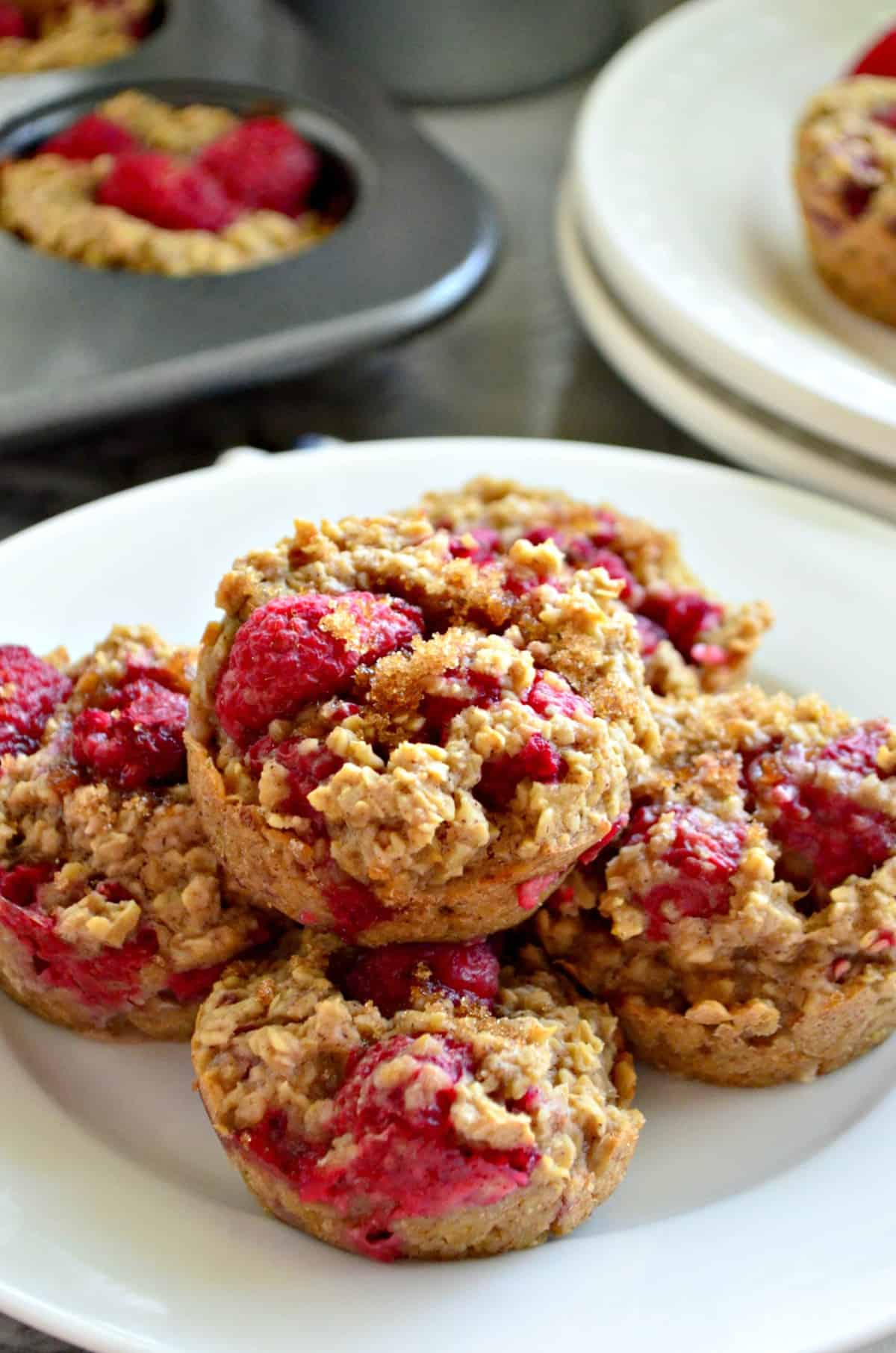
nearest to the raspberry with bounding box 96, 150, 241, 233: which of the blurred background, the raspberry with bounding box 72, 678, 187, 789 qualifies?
the blurred background

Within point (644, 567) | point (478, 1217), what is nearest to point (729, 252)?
point (644, 567)

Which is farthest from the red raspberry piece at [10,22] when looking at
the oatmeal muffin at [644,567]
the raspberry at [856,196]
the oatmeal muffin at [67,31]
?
the oatmeal muffin at [644,567]

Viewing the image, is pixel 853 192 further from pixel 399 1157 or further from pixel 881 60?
pixel 399 1157

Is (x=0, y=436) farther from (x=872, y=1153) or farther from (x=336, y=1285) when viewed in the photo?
(x=872, y=1153)

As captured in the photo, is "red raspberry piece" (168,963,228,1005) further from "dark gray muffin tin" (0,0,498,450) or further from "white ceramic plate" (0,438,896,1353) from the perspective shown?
"dark gray muffin tin" (0,0,498,450)

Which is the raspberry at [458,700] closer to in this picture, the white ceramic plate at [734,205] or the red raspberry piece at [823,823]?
the red raspberry piece at [823,823]

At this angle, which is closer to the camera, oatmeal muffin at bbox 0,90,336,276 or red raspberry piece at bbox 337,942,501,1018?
red raspberry piece at bbox 337,942,501,1018
